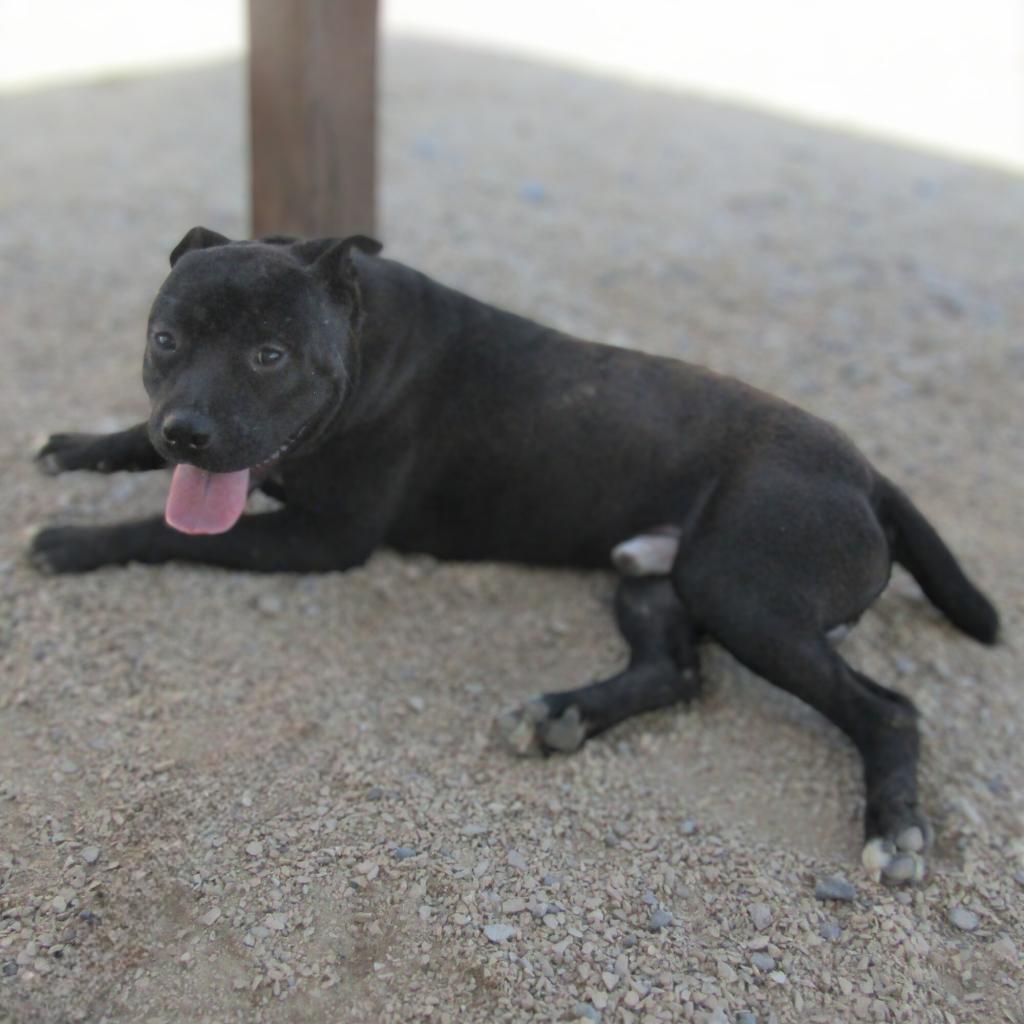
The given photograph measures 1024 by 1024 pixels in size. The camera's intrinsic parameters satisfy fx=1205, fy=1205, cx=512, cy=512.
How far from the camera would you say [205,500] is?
3982 mm

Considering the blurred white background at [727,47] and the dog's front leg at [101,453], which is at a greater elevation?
the blurred white background at [727,47]

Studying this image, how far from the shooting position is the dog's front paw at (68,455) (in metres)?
4.46

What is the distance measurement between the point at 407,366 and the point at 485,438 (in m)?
0.40

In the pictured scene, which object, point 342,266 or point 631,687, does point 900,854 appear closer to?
point 631,687

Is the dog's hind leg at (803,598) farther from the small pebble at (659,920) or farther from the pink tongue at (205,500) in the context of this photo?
the pink tongue at (205,500)

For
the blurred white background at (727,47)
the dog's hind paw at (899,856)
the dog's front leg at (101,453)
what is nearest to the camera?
the dog's hind paw at (899,856)

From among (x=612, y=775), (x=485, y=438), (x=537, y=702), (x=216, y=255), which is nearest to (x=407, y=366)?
(x=485, y=438)

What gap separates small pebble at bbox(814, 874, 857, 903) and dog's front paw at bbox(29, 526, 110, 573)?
2.77 m

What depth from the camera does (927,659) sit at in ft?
15.3

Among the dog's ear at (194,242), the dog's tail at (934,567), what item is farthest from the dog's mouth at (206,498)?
the dog's tail at (934,567)

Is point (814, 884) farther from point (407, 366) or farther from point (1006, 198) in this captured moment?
point (1006, 198)

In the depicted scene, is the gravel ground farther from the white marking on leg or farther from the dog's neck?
the dog's neck

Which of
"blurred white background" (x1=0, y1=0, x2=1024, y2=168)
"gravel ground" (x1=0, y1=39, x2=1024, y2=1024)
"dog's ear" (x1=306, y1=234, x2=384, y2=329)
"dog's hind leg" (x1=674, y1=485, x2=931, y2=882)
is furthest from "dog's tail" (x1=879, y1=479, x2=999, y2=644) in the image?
"blurred white background" (x1=0, y1=0, x2=1024, y2=168)

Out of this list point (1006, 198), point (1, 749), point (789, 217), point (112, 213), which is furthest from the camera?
point (1006, 198)
